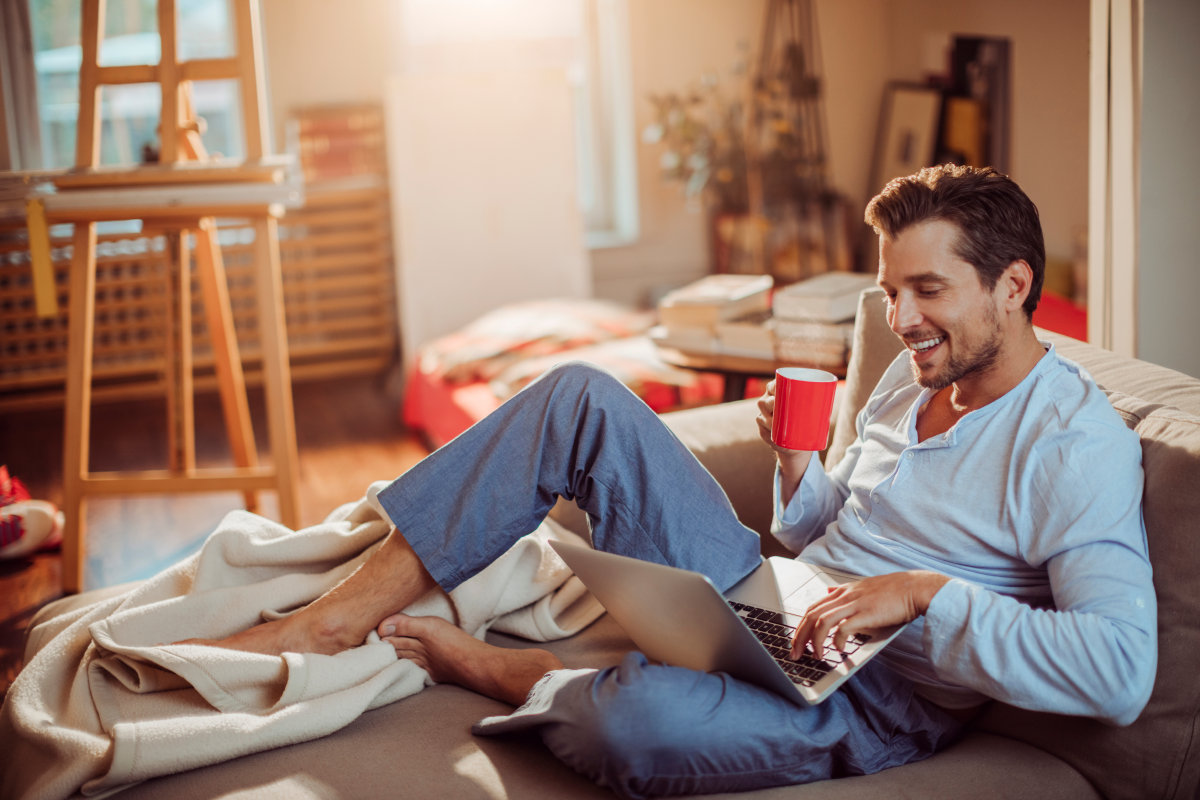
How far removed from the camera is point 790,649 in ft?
4.28

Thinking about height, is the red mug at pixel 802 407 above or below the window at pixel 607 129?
below

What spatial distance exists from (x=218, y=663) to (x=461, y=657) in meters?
0.33

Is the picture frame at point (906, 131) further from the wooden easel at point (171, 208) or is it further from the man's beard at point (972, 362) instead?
the man's beard at point (972, 362)

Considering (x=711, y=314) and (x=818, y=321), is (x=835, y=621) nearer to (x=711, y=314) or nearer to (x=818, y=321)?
(x=818, y=321)

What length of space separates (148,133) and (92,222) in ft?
7.84

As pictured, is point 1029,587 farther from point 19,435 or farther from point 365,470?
point 19,435

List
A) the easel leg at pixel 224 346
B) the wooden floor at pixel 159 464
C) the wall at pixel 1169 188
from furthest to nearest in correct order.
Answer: the easel leg at pixel 224 346 < the wooden floor at pixel 159 464 < the wall at pixel 1169 188

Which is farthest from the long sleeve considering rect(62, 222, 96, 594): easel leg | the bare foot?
→ rect(62, 222, 96, 594): easel leg

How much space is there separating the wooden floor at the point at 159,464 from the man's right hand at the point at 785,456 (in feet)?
5.14

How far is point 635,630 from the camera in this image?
4.57 ft

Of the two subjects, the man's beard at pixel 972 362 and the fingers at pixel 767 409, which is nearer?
the man's beard at pixel 972 362

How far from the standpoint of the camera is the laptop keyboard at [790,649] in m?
Result: 1.25

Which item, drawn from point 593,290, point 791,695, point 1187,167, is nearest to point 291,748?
point 791,695

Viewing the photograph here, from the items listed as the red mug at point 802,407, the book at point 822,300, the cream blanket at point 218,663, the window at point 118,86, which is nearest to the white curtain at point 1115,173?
the book at point 822,300
